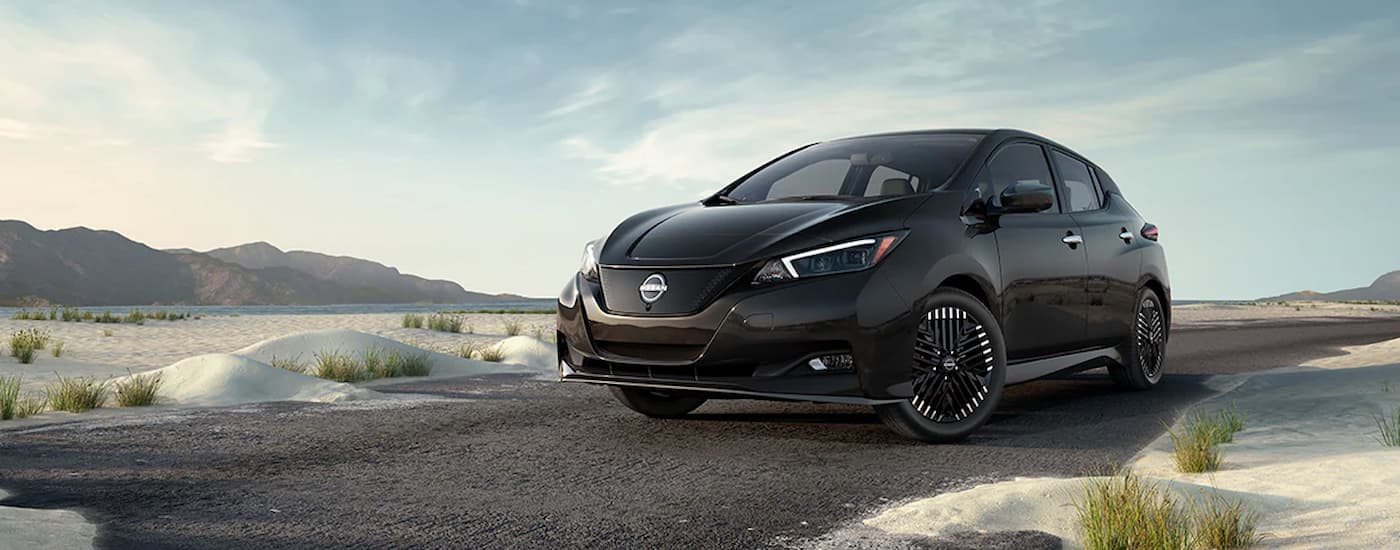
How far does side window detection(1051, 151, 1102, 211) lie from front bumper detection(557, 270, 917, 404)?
2.93 metres

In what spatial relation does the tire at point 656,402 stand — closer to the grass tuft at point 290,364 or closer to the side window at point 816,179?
the side window at point 816,179

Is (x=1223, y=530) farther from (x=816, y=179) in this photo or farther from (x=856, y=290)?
(x=816, y=179)

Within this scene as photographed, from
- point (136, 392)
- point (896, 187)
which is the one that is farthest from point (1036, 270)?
point (136, 392)

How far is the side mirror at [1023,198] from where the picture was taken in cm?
659

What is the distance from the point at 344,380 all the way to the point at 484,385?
1.54 meters

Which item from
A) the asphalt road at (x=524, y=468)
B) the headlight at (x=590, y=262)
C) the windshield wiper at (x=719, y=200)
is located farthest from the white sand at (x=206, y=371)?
the windshield wiper at (x=719, y=200)

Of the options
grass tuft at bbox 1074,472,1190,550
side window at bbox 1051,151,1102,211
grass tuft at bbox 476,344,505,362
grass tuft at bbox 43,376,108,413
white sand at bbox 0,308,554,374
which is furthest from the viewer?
white sand at bbox 0,308,554,374

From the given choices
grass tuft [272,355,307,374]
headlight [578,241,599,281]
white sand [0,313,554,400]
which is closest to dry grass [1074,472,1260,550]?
headlight [578,241,599,281]

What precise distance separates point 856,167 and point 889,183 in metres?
0.84

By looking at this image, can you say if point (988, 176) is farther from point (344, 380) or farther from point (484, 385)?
point (344, 380)

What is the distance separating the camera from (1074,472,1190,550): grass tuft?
3443 millimetres

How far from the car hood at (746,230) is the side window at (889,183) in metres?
0.35

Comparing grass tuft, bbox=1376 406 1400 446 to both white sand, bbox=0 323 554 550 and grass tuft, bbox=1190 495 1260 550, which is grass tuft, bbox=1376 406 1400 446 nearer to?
grass tuft, bbox=1190 495 1260 550

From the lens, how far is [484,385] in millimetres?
10000
